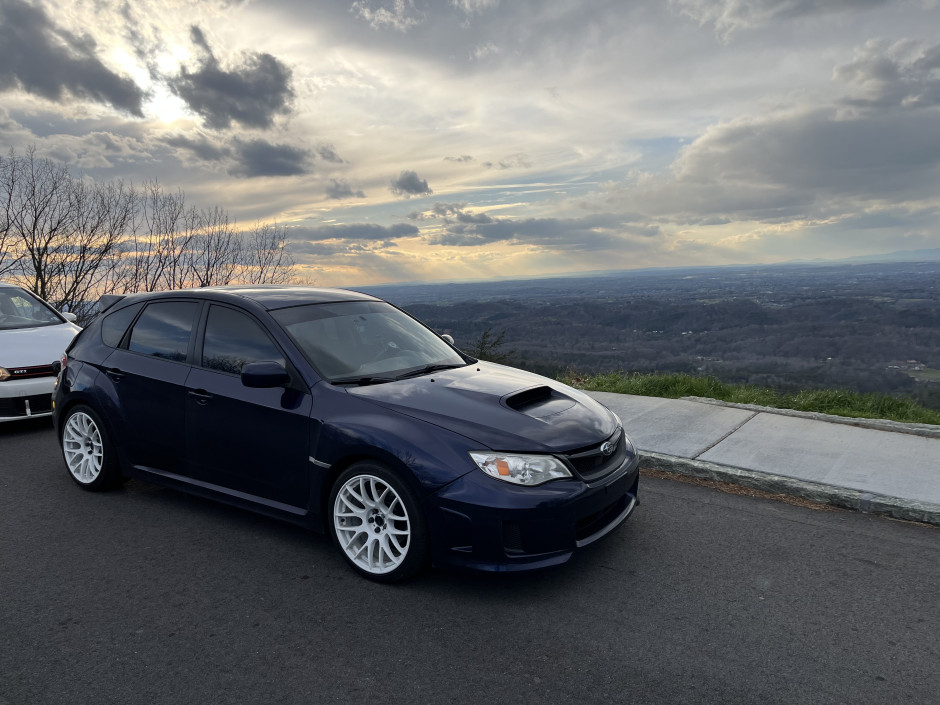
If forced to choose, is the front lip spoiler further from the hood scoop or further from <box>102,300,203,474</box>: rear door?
<box>102,300,203,474</box>: rear door

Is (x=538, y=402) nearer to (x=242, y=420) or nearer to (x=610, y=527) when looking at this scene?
(x=610, y=527)

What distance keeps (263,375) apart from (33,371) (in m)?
5.07

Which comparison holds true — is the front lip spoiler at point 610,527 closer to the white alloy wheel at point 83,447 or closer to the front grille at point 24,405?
the white alloy wheel at point 83,447

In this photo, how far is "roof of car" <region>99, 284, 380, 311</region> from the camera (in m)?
4.89

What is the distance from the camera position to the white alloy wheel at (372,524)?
3836 millimetres

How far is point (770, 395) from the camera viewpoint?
873 cm

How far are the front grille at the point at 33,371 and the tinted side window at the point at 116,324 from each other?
9.03 feet

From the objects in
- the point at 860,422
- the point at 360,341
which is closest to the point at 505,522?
the point at 360,341

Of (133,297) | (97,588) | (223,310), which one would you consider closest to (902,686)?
(97,588)

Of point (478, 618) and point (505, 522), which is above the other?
point (505, 522)

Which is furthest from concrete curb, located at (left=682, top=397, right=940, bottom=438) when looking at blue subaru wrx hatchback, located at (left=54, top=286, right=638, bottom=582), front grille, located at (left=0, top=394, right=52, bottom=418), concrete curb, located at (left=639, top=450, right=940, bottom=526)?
front grille, located at (left=0, top=394, right=52, bottom=418)

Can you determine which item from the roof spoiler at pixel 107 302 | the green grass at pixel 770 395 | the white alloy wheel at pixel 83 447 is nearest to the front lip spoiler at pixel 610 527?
the white alloy wheel at pixel 83 447

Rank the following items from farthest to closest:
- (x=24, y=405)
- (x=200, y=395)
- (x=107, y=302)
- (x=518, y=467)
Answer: (x=24, y=405), (x=107, y=302), (x=200, y=395), (x=518, y=467)

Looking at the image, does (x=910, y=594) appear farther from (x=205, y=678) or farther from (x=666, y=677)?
(x=205, y=678)
